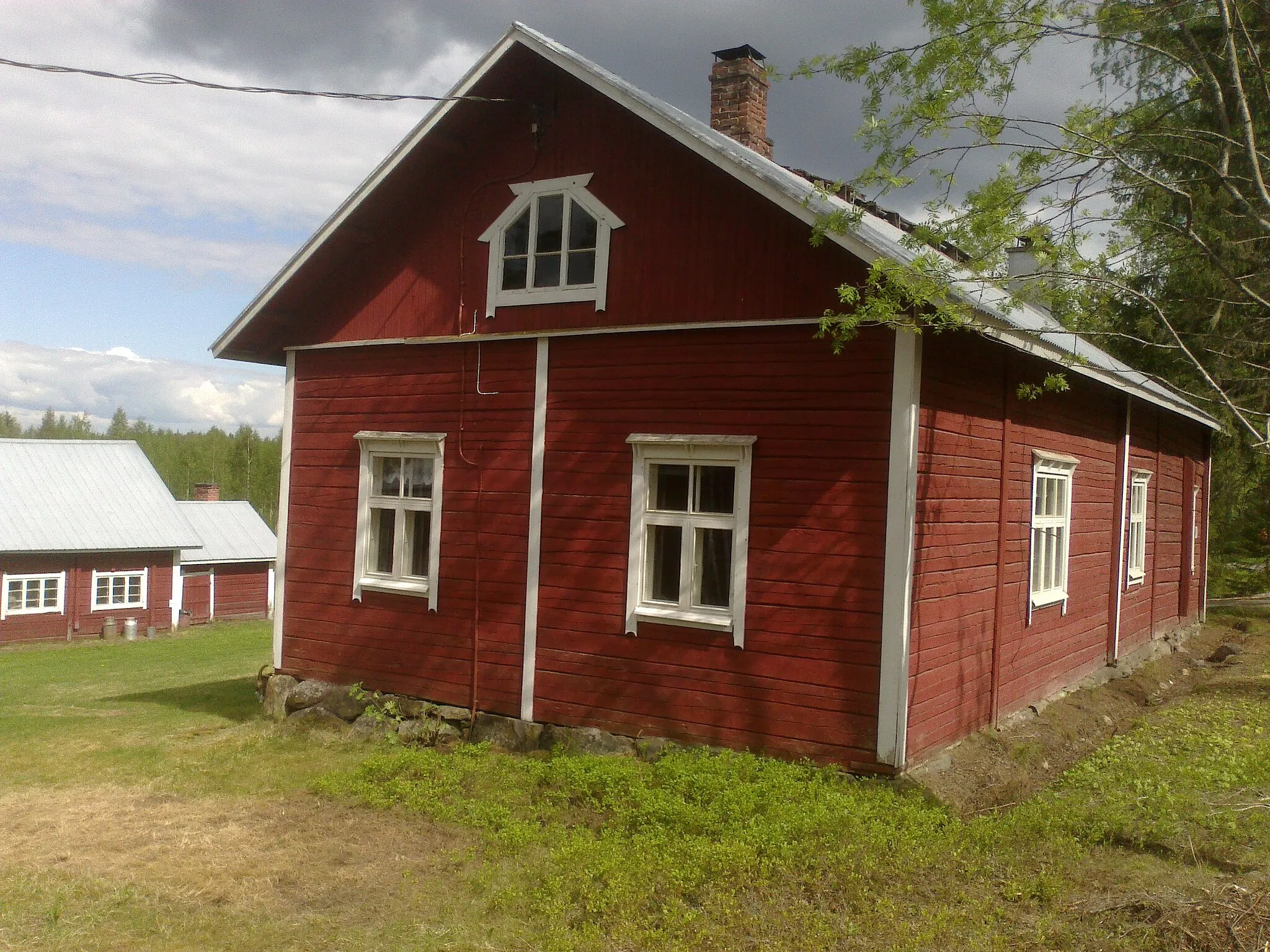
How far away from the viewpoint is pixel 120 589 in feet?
112

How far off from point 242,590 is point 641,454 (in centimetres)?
3376

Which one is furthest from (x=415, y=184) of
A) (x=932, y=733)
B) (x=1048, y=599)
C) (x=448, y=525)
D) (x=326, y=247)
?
(x=1048, y=599)

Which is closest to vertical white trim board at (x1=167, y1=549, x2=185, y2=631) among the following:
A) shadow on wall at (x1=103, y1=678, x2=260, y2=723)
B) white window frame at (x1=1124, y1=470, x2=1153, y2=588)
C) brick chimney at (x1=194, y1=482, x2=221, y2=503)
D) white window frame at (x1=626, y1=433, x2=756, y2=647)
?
brick chimney at (x1=194, y1=482, x2=221, y2=503)

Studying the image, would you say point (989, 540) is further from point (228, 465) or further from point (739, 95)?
point (228, 465)

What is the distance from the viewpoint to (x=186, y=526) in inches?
1416

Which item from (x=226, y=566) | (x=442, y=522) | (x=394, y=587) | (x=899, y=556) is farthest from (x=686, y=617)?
(x=226, y=566)

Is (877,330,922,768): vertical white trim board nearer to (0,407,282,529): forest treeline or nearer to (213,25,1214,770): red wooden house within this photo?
(213,25,1214,770): red wooden house

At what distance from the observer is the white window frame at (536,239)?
956 cm

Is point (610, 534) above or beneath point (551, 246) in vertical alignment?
beneath

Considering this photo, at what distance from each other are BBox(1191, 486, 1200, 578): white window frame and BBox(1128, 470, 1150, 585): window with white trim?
13.5 feet

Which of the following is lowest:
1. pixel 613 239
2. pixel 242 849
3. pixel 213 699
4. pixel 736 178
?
→ pixel 213 699

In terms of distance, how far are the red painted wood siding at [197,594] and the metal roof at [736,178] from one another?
27995 millimetres

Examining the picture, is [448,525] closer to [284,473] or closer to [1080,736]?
[284,473]

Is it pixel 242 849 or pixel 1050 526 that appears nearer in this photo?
pixel 242 849
